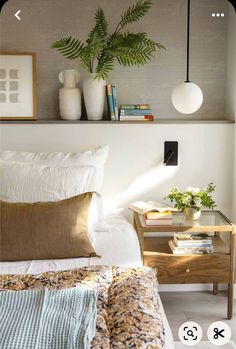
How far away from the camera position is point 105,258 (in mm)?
2512

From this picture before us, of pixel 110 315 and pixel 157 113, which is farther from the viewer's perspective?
pixel 157 113

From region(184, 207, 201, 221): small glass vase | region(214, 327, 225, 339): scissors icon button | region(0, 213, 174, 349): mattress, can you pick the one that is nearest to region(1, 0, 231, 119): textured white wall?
region(184, 207, 201, 221): small glass vase

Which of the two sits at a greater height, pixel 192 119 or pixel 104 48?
pixel 104 48

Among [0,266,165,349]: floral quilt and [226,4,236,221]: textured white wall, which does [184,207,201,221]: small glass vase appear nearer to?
[226,4,236,221]: textured white wall

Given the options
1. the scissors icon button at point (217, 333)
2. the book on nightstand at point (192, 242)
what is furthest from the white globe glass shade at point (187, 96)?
the scissors icon button at point (217, 333)

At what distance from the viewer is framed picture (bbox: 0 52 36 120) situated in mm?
3221

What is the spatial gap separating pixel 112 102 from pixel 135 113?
0.16 m

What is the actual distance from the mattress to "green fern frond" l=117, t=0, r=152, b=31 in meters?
1.28

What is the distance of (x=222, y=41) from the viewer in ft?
10.9

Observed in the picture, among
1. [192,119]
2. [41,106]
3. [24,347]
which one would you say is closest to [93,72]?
[41,106]

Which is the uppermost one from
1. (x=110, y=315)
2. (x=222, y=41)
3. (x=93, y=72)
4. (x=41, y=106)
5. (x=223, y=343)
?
(x=222, y=41)

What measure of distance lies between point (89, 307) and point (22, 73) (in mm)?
1920

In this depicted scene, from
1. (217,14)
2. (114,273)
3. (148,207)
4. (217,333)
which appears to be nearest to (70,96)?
→ (148,207)

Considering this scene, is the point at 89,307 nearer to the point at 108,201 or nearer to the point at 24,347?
the point at 24,347
